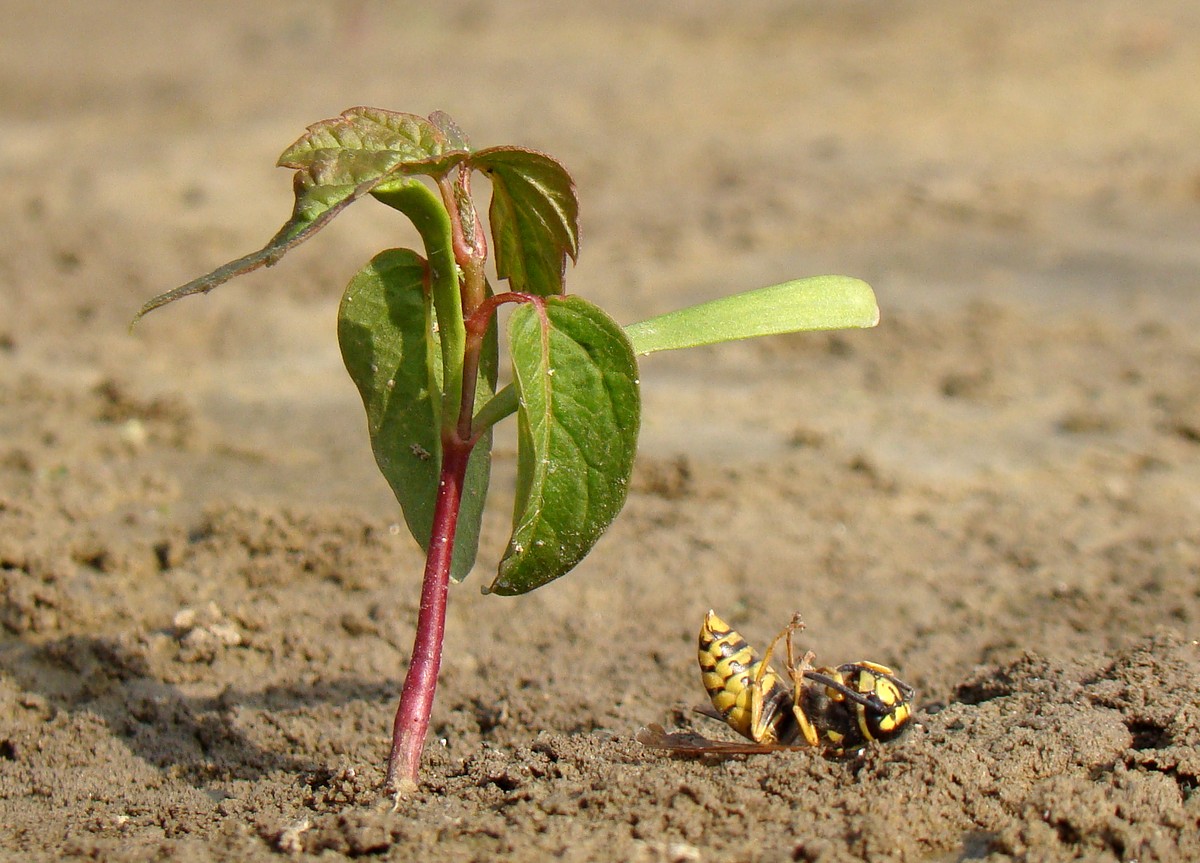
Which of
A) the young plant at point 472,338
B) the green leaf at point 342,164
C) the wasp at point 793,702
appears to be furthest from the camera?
the wasp at point 793,702

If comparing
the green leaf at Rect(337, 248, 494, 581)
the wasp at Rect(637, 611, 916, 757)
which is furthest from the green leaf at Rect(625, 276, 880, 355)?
the wasp at Rect(637, 611, 916, 757)

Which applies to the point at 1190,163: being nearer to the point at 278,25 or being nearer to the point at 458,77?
the point at 458,77

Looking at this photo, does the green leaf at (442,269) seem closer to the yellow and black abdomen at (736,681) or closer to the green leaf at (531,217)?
the green leaf at (531,217)

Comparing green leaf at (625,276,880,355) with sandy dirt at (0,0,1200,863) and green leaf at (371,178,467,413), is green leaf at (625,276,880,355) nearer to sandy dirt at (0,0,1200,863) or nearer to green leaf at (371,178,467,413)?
green leaf at (371,178,467,413)

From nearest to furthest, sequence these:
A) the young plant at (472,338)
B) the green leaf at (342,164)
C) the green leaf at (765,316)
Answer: the green leaf at (342,164), the young plant at (472,338), the green leaf at (765,316)

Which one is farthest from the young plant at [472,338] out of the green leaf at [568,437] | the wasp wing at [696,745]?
the wasp wing at [696,745]

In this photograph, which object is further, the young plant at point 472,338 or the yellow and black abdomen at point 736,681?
the yellow and black abdomen at point 736,681

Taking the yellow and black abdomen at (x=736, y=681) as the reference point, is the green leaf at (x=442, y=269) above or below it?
above
